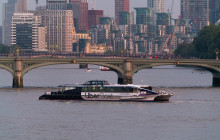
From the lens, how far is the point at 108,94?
101 metres

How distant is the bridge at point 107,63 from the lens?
129m

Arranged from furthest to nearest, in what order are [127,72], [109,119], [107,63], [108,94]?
[107,63], [127,72], [108,94], [109,119]

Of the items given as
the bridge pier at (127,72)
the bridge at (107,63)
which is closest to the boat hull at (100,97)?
the bridge at (107,63)

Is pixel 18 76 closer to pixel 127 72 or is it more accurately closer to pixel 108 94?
pixel 127 72

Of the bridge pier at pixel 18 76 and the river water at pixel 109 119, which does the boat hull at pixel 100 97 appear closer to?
the river water at pixel 109 119

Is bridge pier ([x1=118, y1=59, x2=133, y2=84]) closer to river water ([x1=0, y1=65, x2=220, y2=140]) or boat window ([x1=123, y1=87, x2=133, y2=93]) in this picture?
river water ([x1=0, y1=65, x2=220, y2=140])

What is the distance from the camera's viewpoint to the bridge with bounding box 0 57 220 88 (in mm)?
128875

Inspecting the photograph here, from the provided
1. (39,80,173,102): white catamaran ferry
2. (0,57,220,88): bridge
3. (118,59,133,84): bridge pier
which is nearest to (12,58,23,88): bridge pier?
(0,57,220,88): bridge

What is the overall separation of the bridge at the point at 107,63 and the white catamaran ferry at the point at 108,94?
2746cm

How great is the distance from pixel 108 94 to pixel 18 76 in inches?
1234

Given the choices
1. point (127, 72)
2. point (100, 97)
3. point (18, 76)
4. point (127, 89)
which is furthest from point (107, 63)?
point (127, 89)

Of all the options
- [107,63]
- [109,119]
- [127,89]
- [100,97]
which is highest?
[107,63]

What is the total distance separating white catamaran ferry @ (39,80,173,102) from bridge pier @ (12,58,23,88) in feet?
86.5

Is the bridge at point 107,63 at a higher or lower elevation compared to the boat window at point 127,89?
higher
